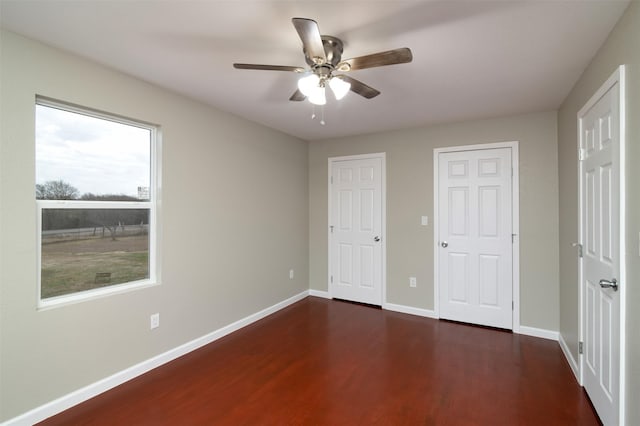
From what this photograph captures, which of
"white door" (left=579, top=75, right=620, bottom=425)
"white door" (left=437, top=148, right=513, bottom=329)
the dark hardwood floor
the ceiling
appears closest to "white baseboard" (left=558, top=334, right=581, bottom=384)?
the dark hardwood floor

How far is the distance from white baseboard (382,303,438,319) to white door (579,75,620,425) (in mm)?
1668

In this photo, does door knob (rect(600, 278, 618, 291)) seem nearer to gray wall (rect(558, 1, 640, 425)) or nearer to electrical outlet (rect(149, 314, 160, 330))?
gray wall (rect(558, 1, 640, 425))

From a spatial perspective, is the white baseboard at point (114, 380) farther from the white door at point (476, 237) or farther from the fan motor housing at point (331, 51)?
the fan motor housing at point (331, 51)

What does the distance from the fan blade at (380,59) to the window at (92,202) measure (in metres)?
1.90

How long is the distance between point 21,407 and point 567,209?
14.5ft

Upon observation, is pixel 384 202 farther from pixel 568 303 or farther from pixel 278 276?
pixel 568 303

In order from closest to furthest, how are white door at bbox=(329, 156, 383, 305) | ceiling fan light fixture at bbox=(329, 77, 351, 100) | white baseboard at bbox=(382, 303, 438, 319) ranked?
ceiling fan light fixture at bbox=(329, 77, 351, 100), white baseboard at bbox=(382, 303, 438, 319), white door at bbox=(329, 156, 383, 305)

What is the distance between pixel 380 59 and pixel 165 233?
2242 millimetres

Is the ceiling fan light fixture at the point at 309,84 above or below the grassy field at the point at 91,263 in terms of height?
above

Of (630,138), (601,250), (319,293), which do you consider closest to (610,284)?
(601,250)

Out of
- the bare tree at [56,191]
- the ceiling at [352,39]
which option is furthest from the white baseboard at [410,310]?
the bare tree at [56,191]

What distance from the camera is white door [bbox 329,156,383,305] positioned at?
4234mm

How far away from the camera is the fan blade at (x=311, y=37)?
1344 mm

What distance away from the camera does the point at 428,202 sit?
386cm
